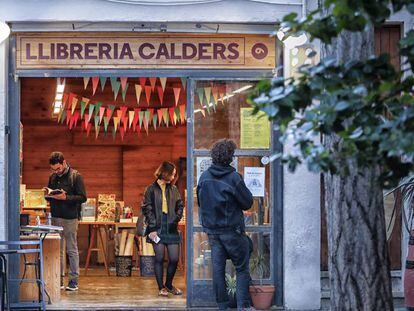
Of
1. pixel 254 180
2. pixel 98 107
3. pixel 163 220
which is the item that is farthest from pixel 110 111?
pixel 254 180

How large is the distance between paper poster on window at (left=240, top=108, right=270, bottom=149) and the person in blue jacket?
108 cm

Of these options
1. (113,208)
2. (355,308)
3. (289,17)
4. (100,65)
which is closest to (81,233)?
(113,208)

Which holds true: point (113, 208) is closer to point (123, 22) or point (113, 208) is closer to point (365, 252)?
point (123, 22)

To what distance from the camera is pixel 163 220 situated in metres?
12.4

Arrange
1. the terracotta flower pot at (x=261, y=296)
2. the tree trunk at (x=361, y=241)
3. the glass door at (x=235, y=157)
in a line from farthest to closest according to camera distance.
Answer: the glass door at (x=235, y=157) → the terracotta flower pot at (x=261, y=296) → the tree trunk at (x=361, y=241)

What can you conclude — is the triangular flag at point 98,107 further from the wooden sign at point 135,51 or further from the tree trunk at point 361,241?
the tree trunk at point 361,241

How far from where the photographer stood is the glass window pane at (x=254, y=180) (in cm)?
1128

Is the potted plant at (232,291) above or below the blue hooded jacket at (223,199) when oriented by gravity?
below

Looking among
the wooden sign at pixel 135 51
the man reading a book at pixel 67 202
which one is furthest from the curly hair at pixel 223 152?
the man reading a book at pixel 67 202

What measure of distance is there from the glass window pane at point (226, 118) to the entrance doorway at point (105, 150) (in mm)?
2045

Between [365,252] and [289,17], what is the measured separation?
2025 mm

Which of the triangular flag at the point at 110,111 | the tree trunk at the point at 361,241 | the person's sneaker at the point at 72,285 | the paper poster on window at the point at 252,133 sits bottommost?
the person's sneaker at the point at 72,285

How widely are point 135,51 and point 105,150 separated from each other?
5.38 m

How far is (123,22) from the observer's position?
36.0 feet
